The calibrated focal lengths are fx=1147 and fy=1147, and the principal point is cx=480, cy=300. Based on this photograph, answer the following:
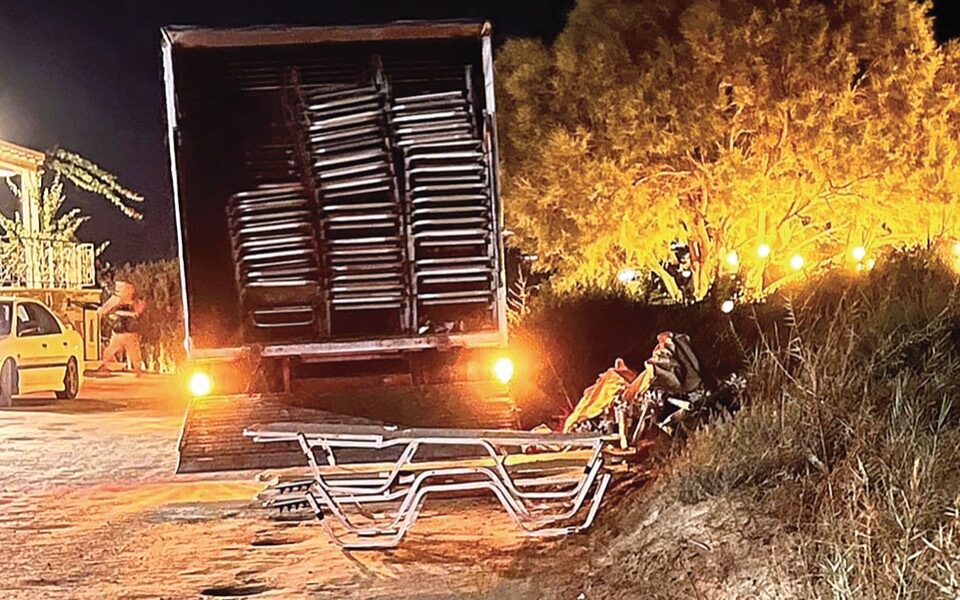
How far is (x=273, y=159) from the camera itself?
29.5 feet

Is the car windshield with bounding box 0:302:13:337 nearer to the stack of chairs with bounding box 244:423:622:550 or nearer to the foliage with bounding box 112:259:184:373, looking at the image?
the foliage with bounding box 112:259:184:373

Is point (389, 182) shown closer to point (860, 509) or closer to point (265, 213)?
point (265, 213)

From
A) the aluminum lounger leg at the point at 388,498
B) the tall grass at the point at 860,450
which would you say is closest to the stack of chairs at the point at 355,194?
the aluminum lounger leg at the point at 388,498

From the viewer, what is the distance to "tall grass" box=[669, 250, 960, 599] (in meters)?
4.58

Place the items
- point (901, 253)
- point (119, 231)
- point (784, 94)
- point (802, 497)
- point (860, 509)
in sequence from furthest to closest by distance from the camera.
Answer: point (119, 231), point (784, 94), point (901, 253), point (802, 497), point (860, 509)

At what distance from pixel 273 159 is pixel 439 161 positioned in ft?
4.27

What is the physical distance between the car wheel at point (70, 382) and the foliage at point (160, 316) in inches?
180

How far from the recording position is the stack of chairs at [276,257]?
29.5ft

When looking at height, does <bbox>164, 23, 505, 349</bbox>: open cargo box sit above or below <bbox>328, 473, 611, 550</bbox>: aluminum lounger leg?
above

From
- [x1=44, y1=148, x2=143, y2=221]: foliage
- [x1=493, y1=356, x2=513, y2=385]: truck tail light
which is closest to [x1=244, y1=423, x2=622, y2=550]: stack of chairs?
[x1=493, y1=356, x2=513, y2=385]: truck tail light

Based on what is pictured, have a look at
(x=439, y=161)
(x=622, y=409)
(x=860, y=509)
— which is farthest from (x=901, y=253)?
(x=860, y=509)

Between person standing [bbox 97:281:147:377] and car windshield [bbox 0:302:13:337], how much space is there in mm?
4873

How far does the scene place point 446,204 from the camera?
360 inches

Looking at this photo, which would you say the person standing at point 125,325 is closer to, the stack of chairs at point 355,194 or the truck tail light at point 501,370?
the stack of chairs at point 355,194
